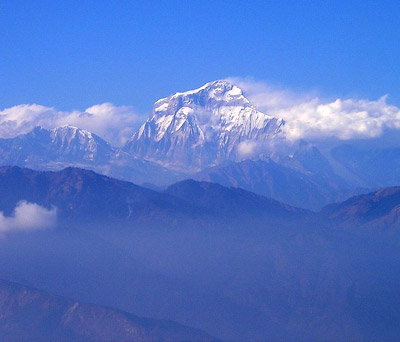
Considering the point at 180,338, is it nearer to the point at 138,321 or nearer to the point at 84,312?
the point at 138,321

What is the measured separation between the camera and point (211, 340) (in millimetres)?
195250

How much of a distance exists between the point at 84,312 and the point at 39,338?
15.2m

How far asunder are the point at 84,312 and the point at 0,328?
20.5 metres

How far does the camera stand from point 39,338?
188 metres

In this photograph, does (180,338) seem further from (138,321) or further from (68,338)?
(68,338)

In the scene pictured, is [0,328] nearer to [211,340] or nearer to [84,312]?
[84,312]

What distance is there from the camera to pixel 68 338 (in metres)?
191

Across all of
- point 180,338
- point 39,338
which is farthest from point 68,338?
point 180,338

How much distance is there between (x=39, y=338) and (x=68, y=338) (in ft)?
23.0

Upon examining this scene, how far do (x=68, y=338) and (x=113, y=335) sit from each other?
10.7m

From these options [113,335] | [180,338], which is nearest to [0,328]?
[113,335]

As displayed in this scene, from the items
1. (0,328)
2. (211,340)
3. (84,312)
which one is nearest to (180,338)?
(211,340)

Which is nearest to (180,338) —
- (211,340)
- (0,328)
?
(211,340)

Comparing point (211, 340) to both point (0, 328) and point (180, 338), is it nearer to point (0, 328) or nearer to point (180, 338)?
point (180, 338)
